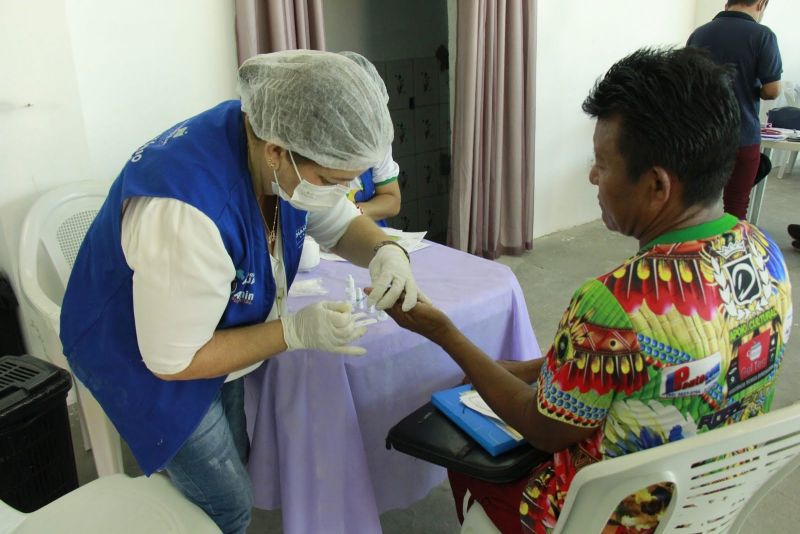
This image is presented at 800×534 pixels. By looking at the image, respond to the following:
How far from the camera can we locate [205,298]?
992mm

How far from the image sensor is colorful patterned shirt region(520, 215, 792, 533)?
0.89 m

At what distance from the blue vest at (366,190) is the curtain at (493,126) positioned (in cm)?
116

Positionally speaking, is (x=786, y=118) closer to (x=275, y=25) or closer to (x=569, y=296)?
(x=569, y=296)

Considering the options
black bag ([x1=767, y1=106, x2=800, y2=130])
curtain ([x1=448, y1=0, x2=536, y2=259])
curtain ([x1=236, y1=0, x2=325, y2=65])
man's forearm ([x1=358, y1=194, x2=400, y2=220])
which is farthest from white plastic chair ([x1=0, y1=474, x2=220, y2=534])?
black bag ([x1=767, y1=106, x2=800, y2=130])

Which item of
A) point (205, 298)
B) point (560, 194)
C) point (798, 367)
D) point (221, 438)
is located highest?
point (205, 298)

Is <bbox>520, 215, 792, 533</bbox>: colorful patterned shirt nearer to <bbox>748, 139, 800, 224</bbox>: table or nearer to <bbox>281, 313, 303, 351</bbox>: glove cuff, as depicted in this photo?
<bbox>281, 313, 303, 351</bbox>: glove cuff

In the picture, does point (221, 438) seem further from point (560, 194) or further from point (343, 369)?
point (560, 194)

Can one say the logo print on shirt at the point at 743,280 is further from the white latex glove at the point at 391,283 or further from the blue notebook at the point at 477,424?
the white latex glove at the point at 391,283

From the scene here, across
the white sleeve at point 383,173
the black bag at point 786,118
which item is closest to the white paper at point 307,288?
the white sleeve at point 383,173

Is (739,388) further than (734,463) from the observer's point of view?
Yes

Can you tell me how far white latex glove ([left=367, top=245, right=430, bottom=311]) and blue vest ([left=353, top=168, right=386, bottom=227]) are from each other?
103 centimetres

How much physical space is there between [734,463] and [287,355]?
0.86m

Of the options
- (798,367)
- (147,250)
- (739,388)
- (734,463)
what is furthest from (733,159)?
(798,367)

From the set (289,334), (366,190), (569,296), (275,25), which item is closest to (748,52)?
(569,296)
